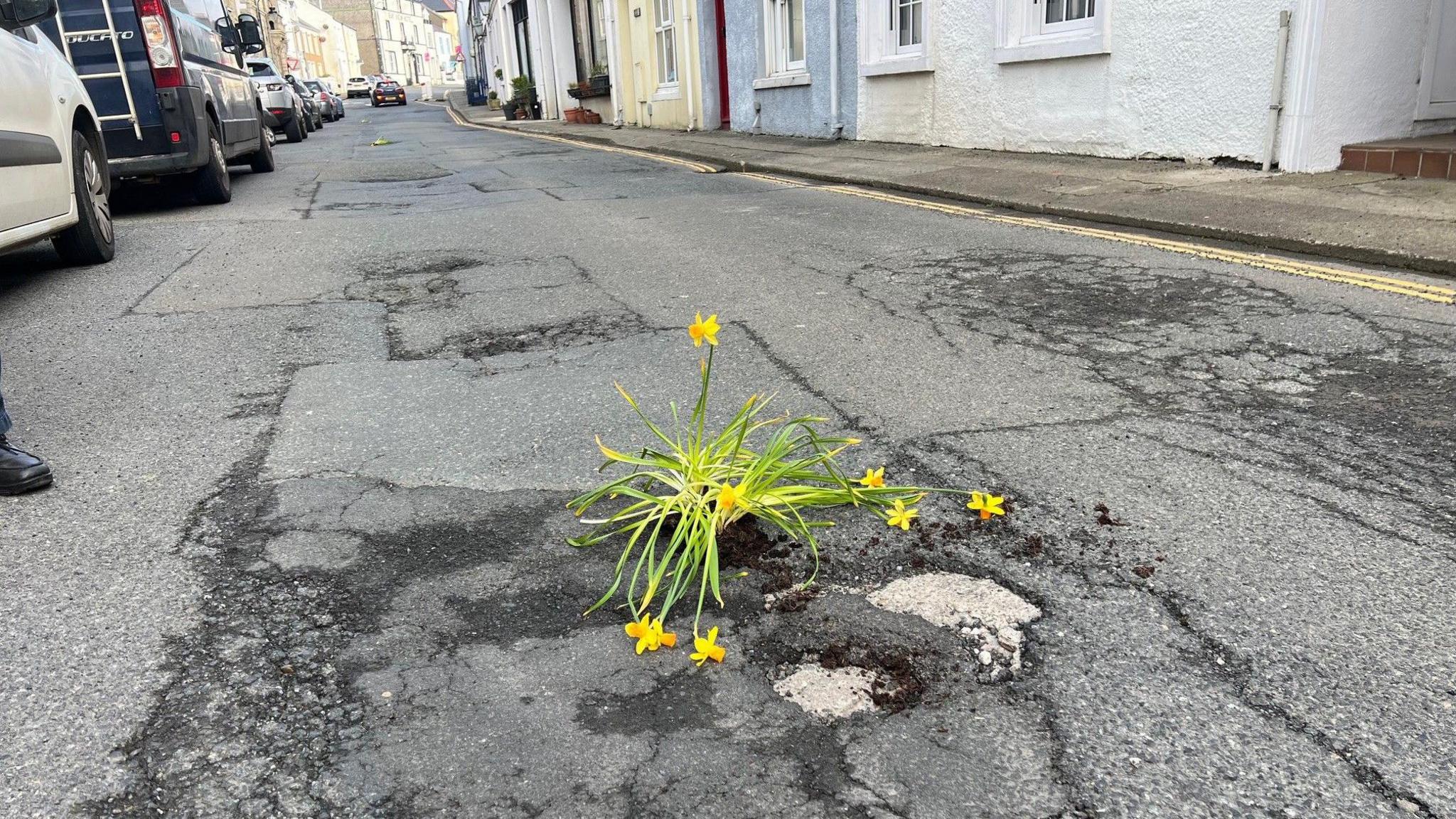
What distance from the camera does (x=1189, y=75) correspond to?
30.3 ft

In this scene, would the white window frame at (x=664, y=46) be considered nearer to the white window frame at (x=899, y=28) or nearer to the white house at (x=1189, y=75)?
the white window frame at (x=899, y=28)

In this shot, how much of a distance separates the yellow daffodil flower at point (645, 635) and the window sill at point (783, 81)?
48.7ft

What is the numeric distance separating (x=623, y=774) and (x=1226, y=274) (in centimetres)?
507

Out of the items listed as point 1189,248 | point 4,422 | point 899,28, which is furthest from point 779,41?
point 4,422

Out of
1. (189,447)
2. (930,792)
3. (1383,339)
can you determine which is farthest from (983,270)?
(930,792)

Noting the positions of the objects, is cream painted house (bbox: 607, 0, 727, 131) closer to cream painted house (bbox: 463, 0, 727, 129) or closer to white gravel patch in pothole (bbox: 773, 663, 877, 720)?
cream painted house (bbox: 463, 0, 727, 129)

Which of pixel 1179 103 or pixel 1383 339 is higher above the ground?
pixel 1179 103

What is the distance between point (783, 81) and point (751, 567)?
15169 millimetres

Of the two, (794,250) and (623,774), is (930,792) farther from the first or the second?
(794,250)

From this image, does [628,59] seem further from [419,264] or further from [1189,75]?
[419,264]

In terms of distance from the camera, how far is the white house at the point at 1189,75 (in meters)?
8.23

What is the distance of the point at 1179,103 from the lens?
9.41 metres

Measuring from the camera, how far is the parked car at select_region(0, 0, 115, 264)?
18.4 feet

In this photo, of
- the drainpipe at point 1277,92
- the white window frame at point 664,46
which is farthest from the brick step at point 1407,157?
the white window frame at point 664,46
